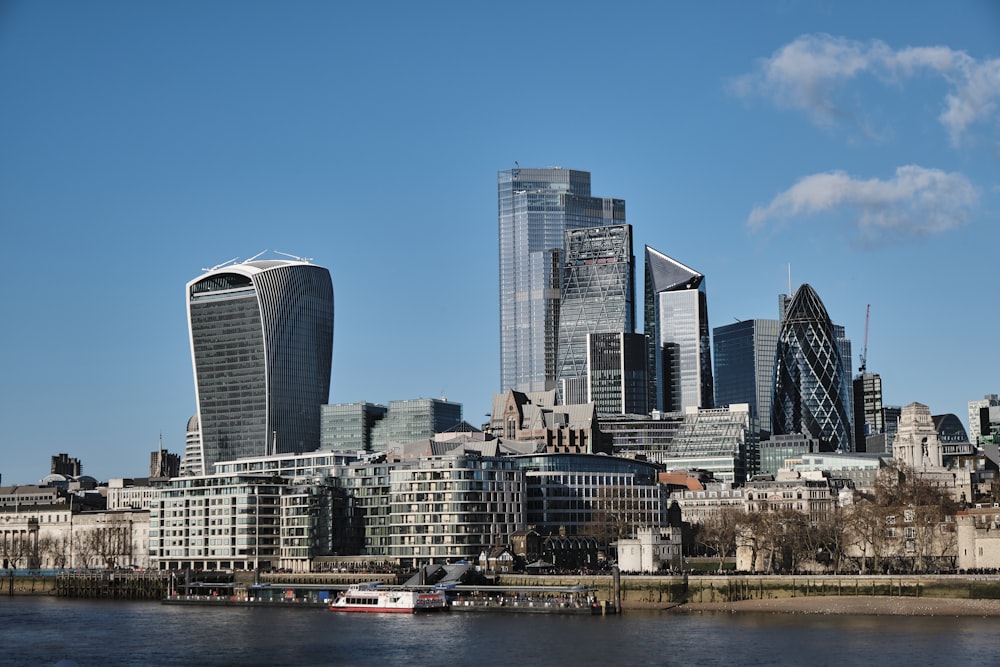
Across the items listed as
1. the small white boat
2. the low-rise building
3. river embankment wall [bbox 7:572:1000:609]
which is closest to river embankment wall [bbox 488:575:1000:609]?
river embankment wall [bbox 7:572:1000:609]

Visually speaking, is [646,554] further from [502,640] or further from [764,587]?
[502,640]

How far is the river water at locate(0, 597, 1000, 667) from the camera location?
374 feet

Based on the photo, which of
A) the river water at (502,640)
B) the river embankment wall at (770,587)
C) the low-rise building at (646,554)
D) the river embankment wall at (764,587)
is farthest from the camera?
the low-rise building at (646,554)

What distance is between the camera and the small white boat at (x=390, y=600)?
16527cm

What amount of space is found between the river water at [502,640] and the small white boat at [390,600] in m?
3.91

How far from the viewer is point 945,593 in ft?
484

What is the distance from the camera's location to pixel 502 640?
422 ft

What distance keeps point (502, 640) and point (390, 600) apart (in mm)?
39952

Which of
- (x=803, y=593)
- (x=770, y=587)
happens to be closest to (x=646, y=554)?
(x=770, y=587)

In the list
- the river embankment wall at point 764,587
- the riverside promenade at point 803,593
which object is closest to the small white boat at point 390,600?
the riverside promenade at point 803,593

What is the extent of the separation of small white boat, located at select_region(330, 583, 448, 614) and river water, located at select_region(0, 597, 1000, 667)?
3.91 m

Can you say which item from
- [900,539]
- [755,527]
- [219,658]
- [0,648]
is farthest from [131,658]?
[900,539]

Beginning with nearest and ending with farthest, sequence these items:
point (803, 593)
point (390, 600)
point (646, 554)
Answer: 1. point (803, 593)
2. point (390, 600)
3. point (646, 554)

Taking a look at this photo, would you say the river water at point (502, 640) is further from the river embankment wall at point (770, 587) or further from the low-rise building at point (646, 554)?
the low-rise building at point (646, 554)
